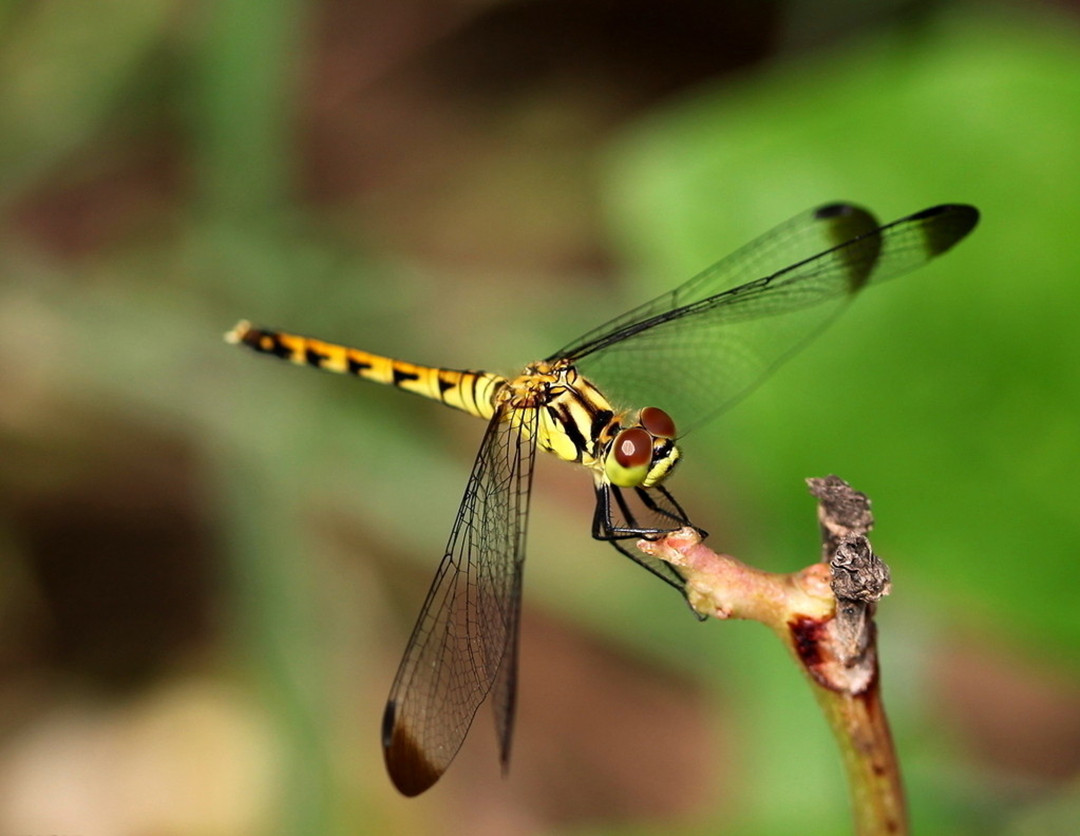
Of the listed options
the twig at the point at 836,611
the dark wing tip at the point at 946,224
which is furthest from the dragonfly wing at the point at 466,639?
the dark wing tip at the point at 946,224

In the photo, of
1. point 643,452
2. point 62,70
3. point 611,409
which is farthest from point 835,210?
point 62,70

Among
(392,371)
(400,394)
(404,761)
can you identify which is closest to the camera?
(404,761)

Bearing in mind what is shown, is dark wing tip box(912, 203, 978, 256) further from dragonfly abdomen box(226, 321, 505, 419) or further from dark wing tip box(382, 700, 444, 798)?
dark wing tip box(382, 700, 444, 798)

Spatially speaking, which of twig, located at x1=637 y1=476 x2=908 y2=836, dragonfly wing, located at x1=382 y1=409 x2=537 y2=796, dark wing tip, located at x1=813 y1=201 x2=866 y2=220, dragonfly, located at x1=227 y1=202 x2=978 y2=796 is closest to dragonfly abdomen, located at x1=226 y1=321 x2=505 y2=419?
dragonfly, located at x1=227 y1=202 x2=978 y2=796

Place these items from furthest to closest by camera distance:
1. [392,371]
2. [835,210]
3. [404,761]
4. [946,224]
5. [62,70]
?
[62,70] < [392,371] < [835,210] < [946,224] < [404,761]

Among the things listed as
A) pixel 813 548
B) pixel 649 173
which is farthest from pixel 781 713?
pixel 649 173

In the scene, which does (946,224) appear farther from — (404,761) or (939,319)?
(404,761)

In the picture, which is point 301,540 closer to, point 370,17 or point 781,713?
point 781,713
